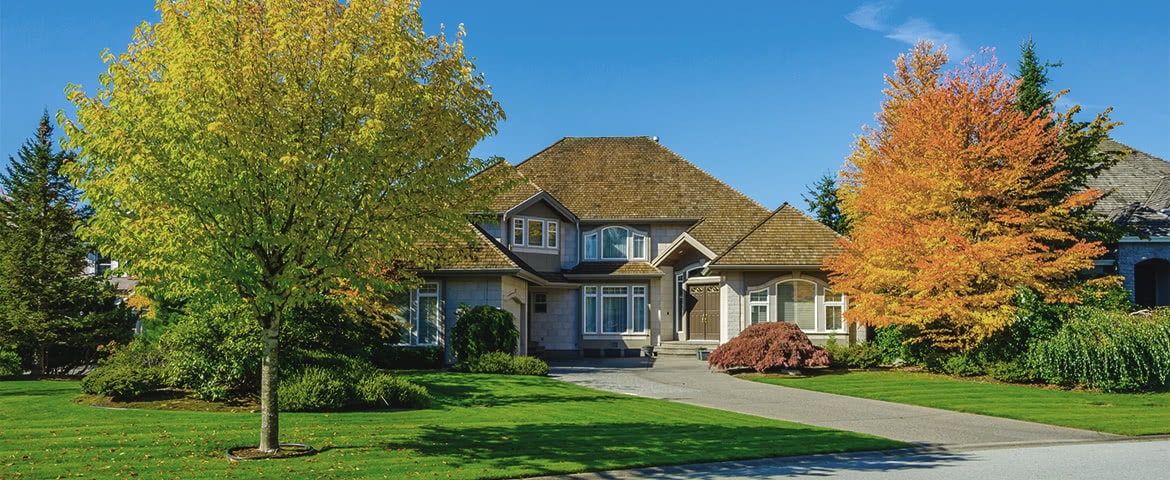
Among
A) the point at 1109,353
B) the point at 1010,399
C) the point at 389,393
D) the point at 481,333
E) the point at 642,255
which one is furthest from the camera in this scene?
the point at 642,255

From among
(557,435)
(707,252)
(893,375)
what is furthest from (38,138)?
(893,375)

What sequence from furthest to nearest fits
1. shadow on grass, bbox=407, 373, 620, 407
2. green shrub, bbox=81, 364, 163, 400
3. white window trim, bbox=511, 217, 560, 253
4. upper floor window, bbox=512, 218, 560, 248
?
upper floor window, bbox=512, 218, 560, 248 → white window trim, bbox=511, 217, 560, 253 → shadow on grass, bbox=407, 373, 620, 407 → green shrub, bbox=81, 364, 163, 400

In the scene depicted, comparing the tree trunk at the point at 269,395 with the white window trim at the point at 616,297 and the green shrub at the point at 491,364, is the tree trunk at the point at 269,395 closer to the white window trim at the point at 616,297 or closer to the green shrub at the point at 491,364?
the green shrub at the point at 491,364

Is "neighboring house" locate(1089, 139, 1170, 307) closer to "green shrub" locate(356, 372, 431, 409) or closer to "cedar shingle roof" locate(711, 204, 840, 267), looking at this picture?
"cedar shingle roof" locate(711, 204, 840, 267)

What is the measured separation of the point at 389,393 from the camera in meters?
16.2

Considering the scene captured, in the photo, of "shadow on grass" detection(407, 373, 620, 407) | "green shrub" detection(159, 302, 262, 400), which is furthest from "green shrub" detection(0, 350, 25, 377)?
"shadow on grass" detection(407, 373, 620, 407)

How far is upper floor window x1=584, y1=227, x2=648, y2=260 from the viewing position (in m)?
36.4

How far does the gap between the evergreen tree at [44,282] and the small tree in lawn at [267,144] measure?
15.7 m

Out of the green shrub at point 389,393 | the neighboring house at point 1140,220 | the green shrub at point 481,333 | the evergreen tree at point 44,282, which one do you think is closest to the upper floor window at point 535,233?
the green shrub at point 481,333

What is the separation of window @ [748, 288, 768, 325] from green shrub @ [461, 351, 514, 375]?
9.67 meters

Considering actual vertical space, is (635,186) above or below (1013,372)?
above

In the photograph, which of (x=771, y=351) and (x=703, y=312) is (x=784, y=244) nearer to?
(x=703, y=312)

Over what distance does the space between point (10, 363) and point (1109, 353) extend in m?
28.4

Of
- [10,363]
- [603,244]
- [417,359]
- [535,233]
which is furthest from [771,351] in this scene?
[10,363]
